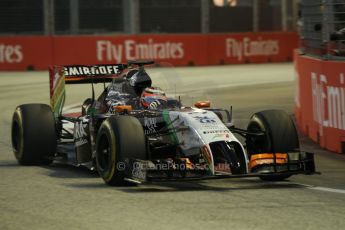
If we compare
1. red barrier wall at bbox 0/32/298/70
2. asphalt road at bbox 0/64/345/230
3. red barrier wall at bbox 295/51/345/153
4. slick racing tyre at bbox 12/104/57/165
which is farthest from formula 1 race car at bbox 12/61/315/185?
red barrier wall at bbox 0/32/298/70

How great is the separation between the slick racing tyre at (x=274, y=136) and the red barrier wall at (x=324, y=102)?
7.73 feet

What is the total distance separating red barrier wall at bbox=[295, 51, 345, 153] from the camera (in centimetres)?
1263

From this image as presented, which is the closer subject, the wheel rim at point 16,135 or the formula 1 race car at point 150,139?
the formula 1 race car at point 150,139

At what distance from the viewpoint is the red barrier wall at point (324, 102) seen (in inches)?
497

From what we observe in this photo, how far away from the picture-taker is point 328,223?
7668mm

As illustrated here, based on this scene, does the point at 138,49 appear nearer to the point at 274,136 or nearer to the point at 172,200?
the point at 274,136

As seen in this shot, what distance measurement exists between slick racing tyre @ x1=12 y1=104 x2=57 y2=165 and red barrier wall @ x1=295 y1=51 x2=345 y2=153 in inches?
144

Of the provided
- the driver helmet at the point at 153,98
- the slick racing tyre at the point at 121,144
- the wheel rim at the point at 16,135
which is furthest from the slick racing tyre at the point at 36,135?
the slick racing tyre at the point at 121,144

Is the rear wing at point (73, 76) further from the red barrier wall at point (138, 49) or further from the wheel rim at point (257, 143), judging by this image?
the red barrier wall at point (138, 49)

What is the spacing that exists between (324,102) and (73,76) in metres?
3.33

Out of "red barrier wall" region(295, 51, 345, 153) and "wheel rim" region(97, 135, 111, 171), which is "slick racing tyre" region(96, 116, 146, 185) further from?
"red barrier wall" region(295, 51, 345, 153)

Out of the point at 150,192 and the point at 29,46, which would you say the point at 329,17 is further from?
the point at 29,46

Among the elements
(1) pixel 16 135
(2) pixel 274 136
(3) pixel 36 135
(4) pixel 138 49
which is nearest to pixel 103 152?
(3) pixel 36 135

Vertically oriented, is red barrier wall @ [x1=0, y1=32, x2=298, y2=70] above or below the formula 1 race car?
above
